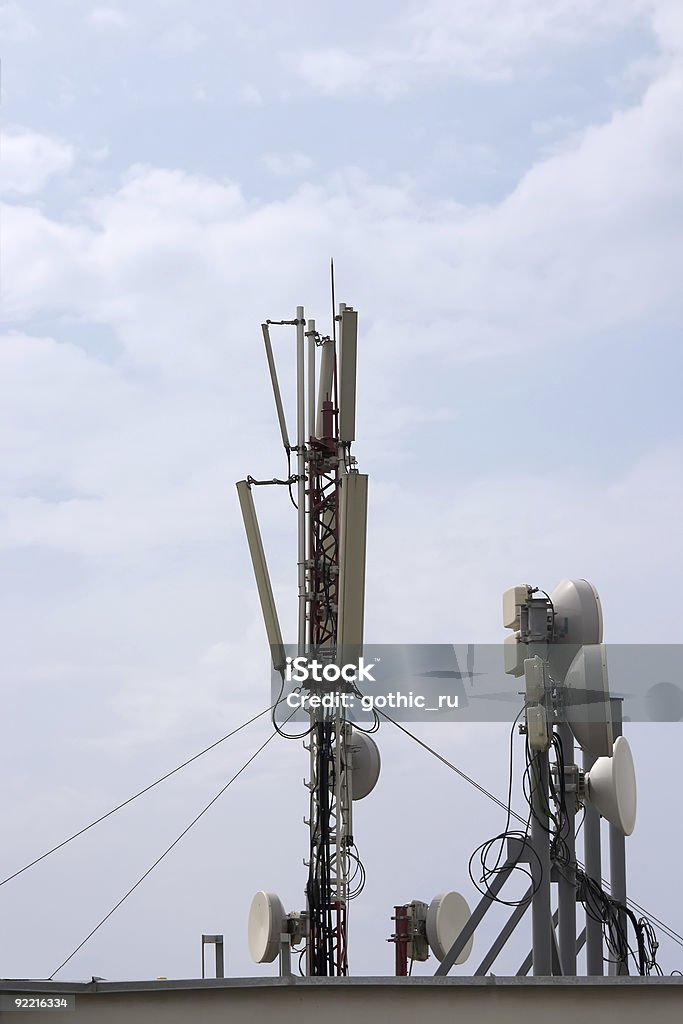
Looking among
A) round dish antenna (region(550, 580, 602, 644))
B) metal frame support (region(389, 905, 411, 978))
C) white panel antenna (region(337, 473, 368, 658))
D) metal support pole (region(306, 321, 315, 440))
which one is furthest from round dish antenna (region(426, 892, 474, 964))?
metal support pole (region(306, 321, 315, 440))

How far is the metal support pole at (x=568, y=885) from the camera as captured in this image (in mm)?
15203

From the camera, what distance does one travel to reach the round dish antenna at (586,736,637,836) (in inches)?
600

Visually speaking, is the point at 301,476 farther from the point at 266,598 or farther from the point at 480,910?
the point at 480,910

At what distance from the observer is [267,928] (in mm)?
Result: 17500

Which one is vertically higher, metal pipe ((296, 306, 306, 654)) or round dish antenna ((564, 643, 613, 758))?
metal pipe ((296, 306, 306, 654))

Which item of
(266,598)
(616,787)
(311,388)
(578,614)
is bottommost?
(616,787)

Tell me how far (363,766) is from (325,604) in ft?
6.49

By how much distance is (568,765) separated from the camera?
15375mm

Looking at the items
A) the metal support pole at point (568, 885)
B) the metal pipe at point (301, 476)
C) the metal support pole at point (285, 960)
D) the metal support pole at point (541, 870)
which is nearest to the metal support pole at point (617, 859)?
the metal support pole at point (568, 885)

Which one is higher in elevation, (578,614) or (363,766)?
(578,614)

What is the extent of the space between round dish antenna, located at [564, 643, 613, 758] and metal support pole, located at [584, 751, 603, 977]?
0.71 meters

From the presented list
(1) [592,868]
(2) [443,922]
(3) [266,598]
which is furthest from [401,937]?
(3) [266,598]

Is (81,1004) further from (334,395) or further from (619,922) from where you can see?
(334,395)

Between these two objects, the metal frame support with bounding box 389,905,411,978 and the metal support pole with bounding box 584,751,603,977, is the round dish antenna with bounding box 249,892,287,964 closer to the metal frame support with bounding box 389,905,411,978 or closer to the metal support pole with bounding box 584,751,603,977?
the metal frame support with bounding box 389,905,411,978
